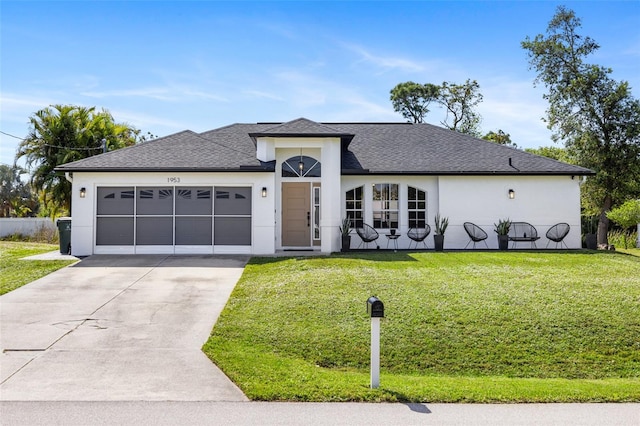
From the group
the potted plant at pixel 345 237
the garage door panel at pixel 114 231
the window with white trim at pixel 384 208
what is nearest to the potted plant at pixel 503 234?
the window with white trim at pixel 384 208

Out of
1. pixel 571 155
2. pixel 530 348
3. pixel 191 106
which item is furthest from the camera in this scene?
pixel 571 155

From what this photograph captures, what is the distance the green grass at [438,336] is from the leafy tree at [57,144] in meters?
18.0

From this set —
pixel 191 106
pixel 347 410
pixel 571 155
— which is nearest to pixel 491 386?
pixel 347 410

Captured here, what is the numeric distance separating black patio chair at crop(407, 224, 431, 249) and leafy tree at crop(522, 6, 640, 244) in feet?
34.8

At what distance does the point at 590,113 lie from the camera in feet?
76.9

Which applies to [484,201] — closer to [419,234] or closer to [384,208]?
[419,234]

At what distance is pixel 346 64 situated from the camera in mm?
18984

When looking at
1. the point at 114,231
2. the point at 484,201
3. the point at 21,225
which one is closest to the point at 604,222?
the point at 484,201

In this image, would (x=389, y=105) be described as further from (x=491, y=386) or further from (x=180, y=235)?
(x=491, y=386)

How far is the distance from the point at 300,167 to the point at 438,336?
9816mm

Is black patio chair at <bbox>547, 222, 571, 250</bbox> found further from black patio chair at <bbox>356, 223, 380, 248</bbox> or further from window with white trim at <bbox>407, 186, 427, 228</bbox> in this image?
black patio chair at <bbox>356, 223, 380, 248</bbox>

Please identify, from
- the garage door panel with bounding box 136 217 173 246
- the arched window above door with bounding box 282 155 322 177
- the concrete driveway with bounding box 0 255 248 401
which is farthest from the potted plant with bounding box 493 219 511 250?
the garage door panel with bounding box 136 217 173 246

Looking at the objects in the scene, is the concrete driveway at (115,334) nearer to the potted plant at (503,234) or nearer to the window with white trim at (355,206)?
the window with white trim at (355,206)

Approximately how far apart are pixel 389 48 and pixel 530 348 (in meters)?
11.0
